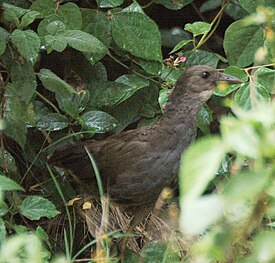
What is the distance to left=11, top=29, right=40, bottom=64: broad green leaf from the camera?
10.6ft

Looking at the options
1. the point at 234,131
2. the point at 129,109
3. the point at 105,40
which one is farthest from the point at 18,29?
the point at 234,131

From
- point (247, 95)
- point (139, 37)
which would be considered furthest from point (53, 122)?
point (247, 95)

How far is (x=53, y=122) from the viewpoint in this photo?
3660 millimetres

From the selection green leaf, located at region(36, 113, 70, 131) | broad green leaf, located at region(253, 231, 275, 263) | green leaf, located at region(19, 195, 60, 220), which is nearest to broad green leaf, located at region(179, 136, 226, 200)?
broad green leaf, located at region(253, 231, 275, 263)

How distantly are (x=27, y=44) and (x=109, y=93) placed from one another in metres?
0.64

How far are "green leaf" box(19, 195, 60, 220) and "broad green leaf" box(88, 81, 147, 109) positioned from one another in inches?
33.4

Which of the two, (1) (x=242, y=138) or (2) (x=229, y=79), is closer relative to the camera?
(1) (x=242, y=138)

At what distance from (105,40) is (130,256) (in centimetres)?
103

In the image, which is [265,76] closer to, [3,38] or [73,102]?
[73,102]

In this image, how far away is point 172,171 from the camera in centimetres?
322

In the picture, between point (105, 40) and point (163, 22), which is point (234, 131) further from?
point (163, 22)

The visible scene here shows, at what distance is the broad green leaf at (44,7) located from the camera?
11.8 ft

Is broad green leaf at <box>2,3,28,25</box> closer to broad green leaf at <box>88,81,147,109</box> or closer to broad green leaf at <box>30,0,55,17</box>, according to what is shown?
broad green leaf at <box>30,0,55,17</box>

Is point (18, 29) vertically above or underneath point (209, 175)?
underneath
